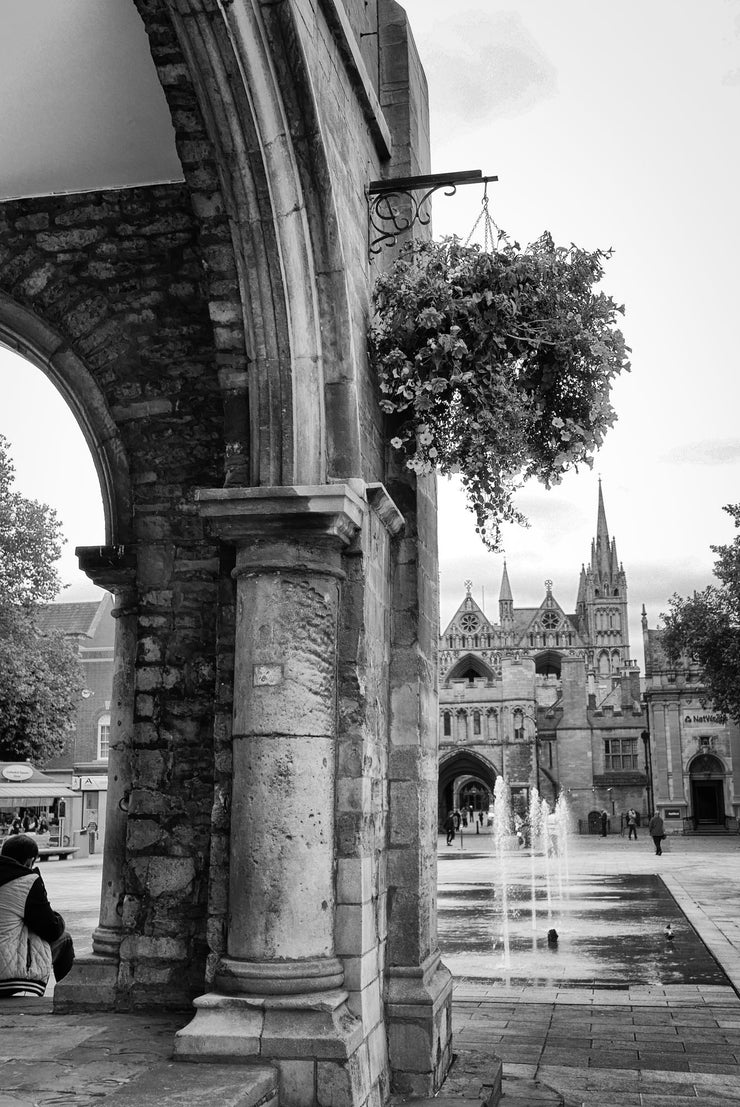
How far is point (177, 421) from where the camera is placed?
546cm

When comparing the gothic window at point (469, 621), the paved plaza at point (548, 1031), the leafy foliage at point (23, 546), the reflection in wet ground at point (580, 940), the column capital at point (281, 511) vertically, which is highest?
the gothic window at point (469, 621)

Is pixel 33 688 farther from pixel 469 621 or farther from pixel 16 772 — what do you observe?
pixel 469 621

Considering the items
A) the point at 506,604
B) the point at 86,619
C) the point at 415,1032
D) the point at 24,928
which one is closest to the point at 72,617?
the point at 86,619

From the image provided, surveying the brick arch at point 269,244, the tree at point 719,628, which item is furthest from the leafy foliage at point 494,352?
the tree at point 719,628

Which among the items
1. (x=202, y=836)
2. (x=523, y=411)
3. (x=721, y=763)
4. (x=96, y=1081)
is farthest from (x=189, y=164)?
(x=721, y=763)

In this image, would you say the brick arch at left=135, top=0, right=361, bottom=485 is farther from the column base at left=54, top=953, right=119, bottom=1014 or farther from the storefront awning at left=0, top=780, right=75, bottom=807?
the storefront awning at left=0, top=780, right=75, bottom=807

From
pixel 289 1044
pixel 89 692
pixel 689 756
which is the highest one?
pixel 89 692

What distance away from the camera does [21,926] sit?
502 cm

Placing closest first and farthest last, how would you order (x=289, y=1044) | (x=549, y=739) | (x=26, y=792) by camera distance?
(x=289, y=1044)
(x=26, y=792)
(x=549, y=739)

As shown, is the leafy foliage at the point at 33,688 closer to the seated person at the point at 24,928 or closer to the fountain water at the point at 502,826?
the fountain water at the point at 502,826

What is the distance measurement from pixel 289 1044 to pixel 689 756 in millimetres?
39751

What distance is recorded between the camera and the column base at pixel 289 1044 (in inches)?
152

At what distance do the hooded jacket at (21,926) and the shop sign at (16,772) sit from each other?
19826 millimetres

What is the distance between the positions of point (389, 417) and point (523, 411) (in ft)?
2.32
